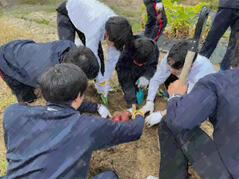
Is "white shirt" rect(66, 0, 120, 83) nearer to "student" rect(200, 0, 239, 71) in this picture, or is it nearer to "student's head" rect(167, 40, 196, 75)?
"student's head" rect(167, 40, 196, 75)

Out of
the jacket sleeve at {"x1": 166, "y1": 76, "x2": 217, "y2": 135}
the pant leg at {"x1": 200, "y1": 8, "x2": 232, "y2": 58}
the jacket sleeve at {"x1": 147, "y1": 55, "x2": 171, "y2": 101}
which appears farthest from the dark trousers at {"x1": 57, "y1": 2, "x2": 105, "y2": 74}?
the jacket sleeve at {"x1": 166, "y1": 76, "x2": 217, "y2": 135}

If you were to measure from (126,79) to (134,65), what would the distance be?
0.98 feet

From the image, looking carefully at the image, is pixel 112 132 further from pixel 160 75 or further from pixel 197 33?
pixel 160 75

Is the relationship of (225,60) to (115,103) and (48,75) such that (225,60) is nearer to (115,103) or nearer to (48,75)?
(115,103)

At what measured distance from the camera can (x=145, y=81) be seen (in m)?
2.92

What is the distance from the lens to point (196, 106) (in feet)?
4.10

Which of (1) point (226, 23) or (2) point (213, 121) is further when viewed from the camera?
(1) point (226, 23)

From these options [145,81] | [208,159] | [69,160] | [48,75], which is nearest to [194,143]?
[208,159]

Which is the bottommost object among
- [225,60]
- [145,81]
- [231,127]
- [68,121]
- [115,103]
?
[115,103]

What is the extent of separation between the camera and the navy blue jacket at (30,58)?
2.07 meters

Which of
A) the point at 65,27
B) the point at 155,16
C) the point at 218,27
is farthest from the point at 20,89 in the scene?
the point at 218,27

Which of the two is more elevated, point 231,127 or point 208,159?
point 231,127

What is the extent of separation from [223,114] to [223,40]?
4.24 metres

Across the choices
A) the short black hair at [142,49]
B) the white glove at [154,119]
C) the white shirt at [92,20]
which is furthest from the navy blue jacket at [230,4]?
the white glove at [154,119]
